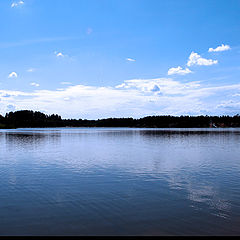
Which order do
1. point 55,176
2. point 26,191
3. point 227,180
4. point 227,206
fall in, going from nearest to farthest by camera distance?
point 227,206 → point 26,191 → point 227,180 → point 55,176

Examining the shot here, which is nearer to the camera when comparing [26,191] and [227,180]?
[26,191]

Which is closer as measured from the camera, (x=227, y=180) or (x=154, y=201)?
(x=154, y=201)

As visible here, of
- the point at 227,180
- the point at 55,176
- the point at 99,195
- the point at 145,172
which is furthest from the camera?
the point at 145,172

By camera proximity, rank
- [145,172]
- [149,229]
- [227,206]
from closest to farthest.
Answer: [149,229] → [227,206] → [145,172]

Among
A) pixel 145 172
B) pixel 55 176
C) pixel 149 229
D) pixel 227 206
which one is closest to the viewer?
pixel 149 229

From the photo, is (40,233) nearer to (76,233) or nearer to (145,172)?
(76,233)

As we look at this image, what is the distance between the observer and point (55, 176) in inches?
1039

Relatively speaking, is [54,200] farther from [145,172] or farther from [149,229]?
[145,172]

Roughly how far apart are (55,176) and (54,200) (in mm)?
8772

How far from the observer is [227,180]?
24.2 m

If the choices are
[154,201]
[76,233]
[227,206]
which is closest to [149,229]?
[76,233]

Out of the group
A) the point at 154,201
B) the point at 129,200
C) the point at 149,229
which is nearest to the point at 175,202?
the point at 154,201
